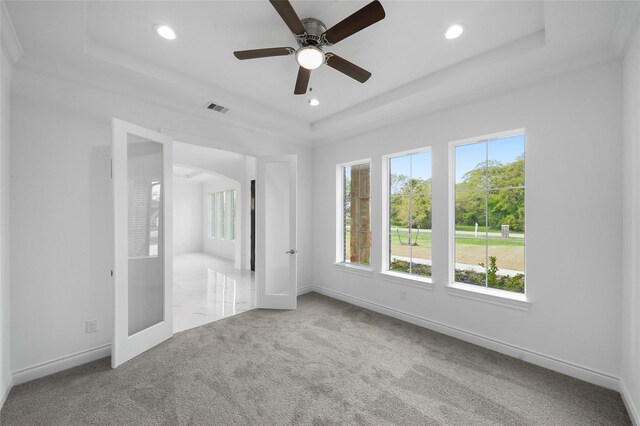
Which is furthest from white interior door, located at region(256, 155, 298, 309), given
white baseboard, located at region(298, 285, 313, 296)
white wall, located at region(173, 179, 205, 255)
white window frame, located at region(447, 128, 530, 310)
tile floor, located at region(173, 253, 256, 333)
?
white wall, located at region(173, 179, 205, 255)

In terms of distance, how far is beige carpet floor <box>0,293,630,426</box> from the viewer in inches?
72.4

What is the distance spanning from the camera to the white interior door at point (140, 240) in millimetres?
2471

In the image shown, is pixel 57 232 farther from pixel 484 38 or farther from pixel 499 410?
pixel 484 38

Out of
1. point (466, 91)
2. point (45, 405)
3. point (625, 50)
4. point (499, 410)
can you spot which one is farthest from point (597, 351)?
point (45, 405)

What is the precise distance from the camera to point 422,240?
3490 mm

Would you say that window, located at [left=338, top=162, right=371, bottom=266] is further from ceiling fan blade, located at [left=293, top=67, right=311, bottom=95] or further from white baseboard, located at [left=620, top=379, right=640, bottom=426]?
white baseboard, located at [left=620, top=379, right=640, bottom=426]

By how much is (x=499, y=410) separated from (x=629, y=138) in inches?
89.3

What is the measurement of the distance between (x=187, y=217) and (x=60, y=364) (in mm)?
8082

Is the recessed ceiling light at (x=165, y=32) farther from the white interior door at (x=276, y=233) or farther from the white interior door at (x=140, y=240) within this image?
the white interior door at (x=276, y=233)

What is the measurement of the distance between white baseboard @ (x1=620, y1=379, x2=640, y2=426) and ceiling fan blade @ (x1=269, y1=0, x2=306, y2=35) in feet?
11.3

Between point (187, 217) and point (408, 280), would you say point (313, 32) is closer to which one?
point (408, 280)

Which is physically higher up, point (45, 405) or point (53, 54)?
point (53, 54)

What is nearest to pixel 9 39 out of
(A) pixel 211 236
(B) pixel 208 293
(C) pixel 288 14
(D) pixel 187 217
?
(C) pixel 288 14

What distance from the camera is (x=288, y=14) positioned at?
5.33ft
